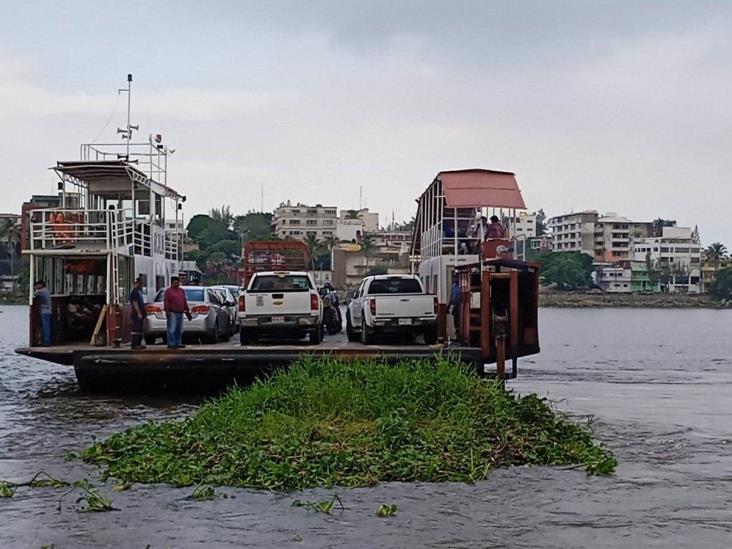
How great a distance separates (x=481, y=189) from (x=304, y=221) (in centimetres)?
13000

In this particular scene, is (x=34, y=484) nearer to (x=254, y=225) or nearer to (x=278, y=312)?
(x=278, y=312)

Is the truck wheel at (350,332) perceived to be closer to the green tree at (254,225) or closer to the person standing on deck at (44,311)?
the person standing on deck at (44,311)

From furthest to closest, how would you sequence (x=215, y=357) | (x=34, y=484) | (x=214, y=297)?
(x=214, y=297) → (x=215, y=357) → (x=34, y=484)

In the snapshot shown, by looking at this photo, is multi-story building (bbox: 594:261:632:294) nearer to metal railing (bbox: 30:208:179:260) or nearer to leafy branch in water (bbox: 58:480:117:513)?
metal railing (bbox: 30:208:179:260)

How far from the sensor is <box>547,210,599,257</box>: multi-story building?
176 m

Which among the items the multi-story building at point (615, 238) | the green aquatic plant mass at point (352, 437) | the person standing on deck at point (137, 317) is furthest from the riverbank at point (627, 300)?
the green aquatic plant mass at point (352, 437)

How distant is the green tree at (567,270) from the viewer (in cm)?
14950

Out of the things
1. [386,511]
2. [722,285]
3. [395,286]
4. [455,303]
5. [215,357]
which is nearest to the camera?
[386,511]

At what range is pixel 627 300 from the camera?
526 ft

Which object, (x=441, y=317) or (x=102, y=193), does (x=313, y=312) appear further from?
(x=102, y=193)

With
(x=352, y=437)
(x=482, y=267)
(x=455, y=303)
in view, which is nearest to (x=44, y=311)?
(x=455, y=303)

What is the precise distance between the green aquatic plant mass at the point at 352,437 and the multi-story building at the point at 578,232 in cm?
15977

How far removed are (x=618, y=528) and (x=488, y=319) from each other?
9520 mm

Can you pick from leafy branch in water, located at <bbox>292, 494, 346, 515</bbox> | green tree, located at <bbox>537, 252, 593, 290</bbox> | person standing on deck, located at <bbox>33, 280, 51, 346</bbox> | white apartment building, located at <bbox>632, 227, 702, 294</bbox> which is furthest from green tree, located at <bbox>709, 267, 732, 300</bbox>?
leafy branch in water, located at <bbox>292, 494, 346, 515</bbox>
